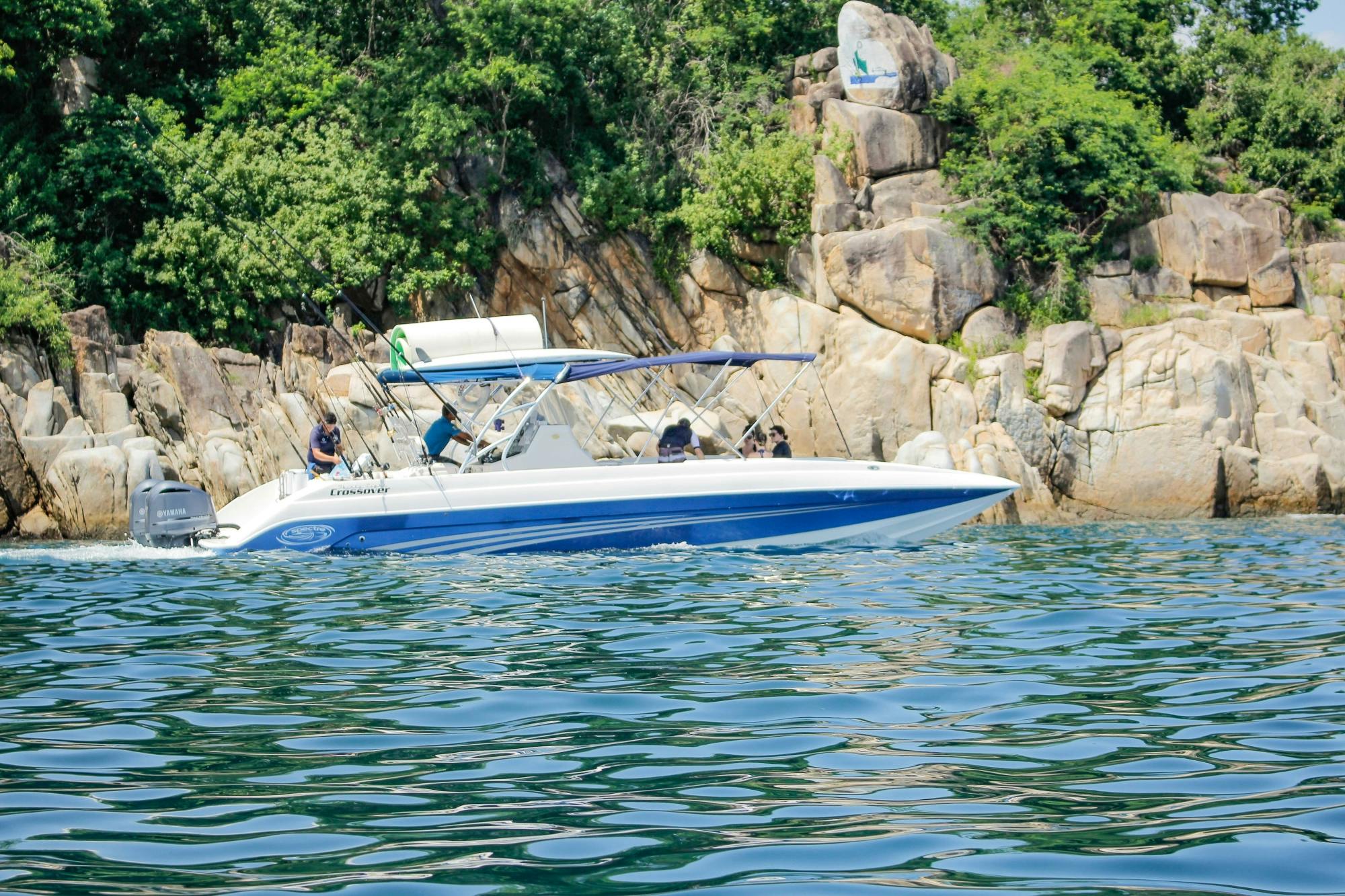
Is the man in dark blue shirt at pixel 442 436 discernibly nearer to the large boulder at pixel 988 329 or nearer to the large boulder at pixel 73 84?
the large boulder at pixel 988 329

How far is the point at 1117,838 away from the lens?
4.13m

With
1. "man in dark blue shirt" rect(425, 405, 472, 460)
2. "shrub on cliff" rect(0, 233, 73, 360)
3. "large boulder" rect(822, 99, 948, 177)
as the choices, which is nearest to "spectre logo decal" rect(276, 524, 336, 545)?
"man in dark blue shirt" rect(425, 405, 472, 460)

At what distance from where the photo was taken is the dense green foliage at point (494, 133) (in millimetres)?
25406

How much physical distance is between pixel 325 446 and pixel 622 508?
4.41 metres

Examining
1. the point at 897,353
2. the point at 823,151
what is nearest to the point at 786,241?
the point at 823,151

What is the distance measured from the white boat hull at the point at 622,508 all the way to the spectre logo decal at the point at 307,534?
→ 0.03 ft

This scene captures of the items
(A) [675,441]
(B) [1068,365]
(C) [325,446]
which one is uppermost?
(B) [1068,365]

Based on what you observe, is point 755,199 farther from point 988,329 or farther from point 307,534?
point 307,534

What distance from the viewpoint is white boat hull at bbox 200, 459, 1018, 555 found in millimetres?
14102

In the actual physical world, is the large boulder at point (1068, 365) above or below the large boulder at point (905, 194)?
below

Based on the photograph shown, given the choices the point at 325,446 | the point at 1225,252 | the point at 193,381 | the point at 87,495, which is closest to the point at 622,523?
the point at 325,446

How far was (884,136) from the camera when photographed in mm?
27438

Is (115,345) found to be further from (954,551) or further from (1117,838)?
(1117,838)

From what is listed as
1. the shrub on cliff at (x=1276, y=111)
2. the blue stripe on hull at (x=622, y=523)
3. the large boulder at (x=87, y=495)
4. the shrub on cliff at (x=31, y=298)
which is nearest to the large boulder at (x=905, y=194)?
the shrub on cliff at (x=1276, y=111)
